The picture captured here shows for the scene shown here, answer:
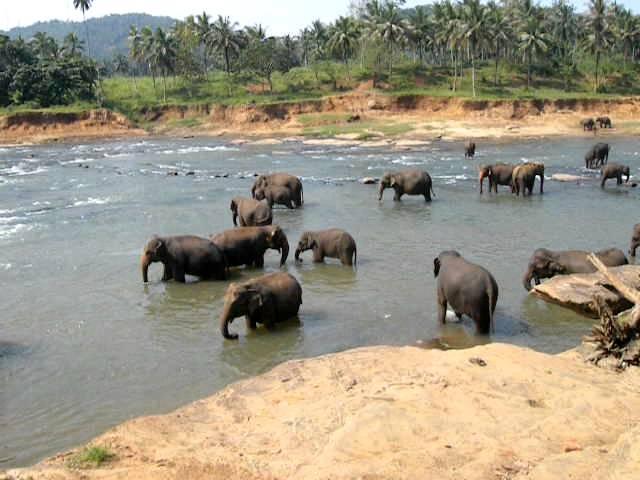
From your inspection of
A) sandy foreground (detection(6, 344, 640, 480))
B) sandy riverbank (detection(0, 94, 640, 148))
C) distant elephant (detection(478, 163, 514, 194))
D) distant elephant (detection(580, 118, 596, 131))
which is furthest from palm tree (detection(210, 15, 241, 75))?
sandy foreground (detection(6, 344, 640, 480))

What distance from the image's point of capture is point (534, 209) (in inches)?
818

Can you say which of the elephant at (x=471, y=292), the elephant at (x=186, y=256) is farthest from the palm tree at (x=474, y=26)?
the elephant at (x=471, y=292)

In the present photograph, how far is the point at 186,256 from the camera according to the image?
1304cm

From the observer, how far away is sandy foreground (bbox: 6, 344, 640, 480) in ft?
18.0

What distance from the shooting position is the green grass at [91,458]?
5.85 metres

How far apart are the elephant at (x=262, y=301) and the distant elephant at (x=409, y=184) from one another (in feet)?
40.6

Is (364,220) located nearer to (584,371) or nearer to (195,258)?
(195,258)

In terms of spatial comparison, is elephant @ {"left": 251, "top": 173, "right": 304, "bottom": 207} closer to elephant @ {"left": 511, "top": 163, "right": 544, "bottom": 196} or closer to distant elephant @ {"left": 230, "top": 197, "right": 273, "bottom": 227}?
distant elephant @ {"left": 230, "top": 197, "right": 273, "bottom": 227}

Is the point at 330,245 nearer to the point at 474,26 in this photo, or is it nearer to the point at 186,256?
the point at 186,256

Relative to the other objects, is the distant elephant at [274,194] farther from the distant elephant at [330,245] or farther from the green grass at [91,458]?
the green grass at [91,458]

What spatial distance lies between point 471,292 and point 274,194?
12.0 meters

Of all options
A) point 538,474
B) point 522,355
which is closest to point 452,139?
point 522,355

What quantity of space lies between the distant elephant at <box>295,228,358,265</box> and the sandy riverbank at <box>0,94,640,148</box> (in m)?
32.7

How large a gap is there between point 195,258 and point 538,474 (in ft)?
29.1
